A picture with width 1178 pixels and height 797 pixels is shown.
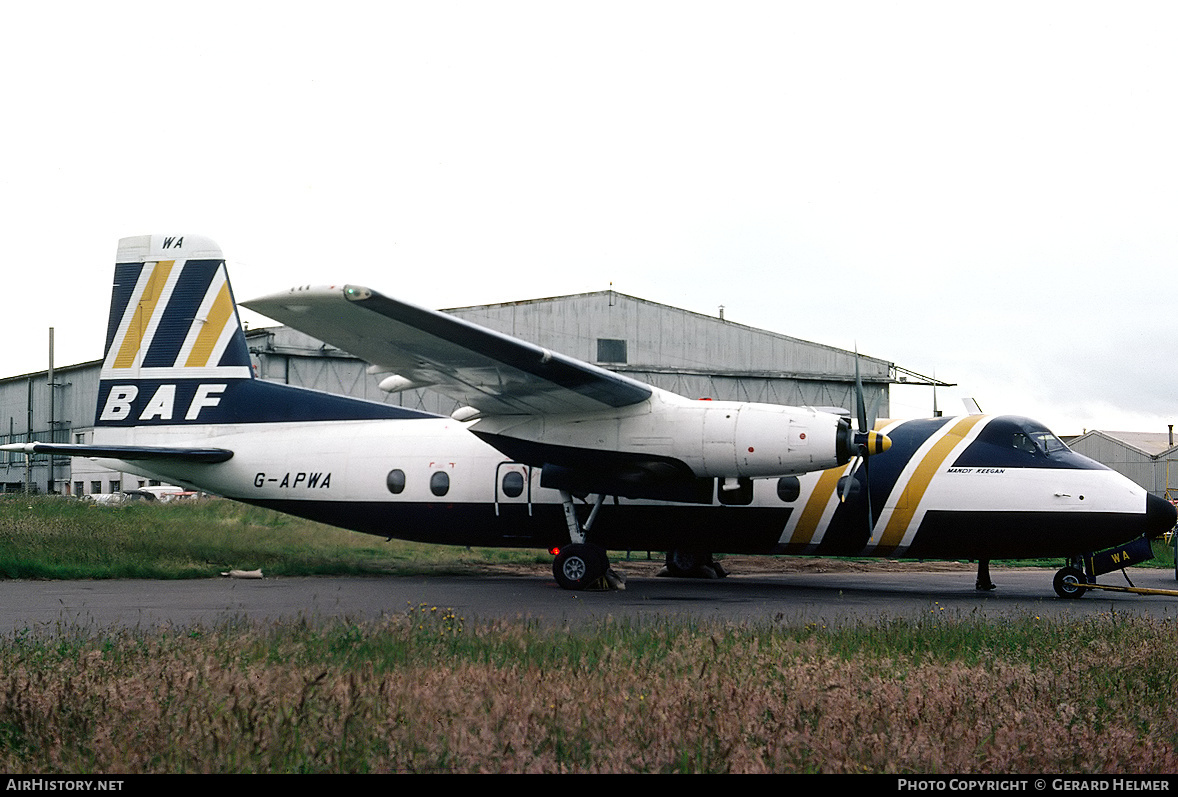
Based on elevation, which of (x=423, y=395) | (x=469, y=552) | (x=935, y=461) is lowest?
(x=469, y=552)

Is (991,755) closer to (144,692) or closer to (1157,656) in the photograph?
(1157,656)

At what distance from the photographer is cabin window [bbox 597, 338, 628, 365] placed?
39.7m

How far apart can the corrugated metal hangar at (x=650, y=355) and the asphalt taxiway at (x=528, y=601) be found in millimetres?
21034

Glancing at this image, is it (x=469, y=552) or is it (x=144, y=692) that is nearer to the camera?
(x=144, y=692)

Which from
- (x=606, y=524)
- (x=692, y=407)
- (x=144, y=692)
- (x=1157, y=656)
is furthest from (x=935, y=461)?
(x=144, y=692)

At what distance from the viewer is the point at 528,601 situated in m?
13.0

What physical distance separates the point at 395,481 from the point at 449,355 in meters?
4.77

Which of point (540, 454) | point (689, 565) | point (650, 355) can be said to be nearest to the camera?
point (540, 454)

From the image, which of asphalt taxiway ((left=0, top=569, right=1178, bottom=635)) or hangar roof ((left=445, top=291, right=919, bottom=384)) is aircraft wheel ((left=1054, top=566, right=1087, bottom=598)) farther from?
hangar roof ((left=445, top=291, right=919, bottom=384))

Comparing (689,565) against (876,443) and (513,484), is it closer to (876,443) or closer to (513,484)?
(513,484)

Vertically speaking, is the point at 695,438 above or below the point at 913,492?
above

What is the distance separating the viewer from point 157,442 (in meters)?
18.1

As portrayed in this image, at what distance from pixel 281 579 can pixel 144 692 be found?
37.0ft

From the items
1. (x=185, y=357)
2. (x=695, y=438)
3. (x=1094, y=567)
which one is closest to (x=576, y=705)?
(x=695, y=438)
